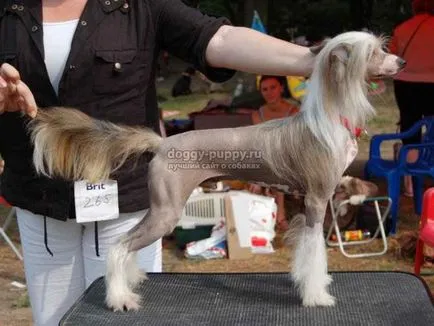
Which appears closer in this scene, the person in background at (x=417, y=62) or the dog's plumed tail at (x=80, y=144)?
the dog's plumed tail at (x=80, y=144)

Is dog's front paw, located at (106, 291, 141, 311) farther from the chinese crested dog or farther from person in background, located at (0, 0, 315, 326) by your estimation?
person in background, located at (0, 0, 315, 326)

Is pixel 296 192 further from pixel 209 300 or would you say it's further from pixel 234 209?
pixel 234 209

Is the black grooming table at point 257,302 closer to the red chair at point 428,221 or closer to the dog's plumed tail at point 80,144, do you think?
the dog's plumed tail at point 80,144

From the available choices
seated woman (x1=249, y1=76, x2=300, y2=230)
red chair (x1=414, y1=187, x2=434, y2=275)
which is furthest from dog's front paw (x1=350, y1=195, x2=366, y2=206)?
red chair (x1=414, y1=187, x2=434, y2=275)

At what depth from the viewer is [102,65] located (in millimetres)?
1938

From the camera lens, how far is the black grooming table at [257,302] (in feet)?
6.05

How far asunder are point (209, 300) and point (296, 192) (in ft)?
1.41

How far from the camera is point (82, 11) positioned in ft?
6.36

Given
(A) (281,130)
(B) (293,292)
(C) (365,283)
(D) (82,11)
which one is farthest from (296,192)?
(D) (82,11)

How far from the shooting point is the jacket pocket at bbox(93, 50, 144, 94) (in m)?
1.93

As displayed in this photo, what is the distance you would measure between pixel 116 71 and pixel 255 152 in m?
0.47

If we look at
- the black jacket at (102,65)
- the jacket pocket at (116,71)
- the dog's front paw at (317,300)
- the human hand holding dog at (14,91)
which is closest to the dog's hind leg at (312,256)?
the dog's front paw at (317,300)

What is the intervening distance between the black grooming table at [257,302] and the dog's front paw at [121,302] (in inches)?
0.7

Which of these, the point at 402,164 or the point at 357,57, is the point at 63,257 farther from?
the point at 402,164
